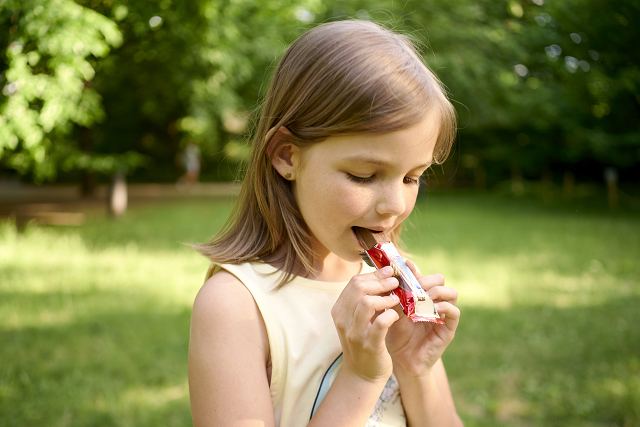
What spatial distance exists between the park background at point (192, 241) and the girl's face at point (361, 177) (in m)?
0.48

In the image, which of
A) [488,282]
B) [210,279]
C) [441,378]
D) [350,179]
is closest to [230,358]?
[210,279]

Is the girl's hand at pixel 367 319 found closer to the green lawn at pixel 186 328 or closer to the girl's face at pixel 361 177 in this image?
the girl's face at pixel 361 177

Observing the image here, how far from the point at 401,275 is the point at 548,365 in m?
3.69

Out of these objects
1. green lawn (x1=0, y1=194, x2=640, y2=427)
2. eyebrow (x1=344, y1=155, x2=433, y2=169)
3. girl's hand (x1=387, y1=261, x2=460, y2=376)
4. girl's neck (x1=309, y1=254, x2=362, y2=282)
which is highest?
eyebrow (x1=344, y1=155, x2=433, y2=169)

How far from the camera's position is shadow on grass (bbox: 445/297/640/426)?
3.77 meters

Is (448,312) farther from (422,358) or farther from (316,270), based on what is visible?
(316,270)

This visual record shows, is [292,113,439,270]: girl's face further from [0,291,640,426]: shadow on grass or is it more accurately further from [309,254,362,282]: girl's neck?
[0,291,640,426]: shadow on grass

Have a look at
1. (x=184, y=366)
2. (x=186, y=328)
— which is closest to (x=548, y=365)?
(x=184, y=366)

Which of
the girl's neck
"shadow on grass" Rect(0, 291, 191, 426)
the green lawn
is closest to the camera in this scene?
the girl's neck

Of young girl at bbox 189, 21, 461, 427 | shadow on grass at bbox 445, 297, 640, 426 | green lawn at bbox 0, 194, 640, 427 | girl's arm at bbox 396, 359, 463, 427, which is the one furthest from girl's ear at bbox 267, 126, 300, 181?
shadow on grass at bbox 445, 297, 640, 426

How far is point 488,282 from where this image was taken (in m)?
7.21

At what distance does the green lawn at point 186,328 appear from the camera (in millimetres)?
3830

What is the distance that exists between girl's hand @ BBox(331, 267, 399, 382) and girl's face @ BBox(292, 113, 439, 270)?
0.49ft

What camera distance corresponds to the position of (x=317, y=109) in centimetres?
142
